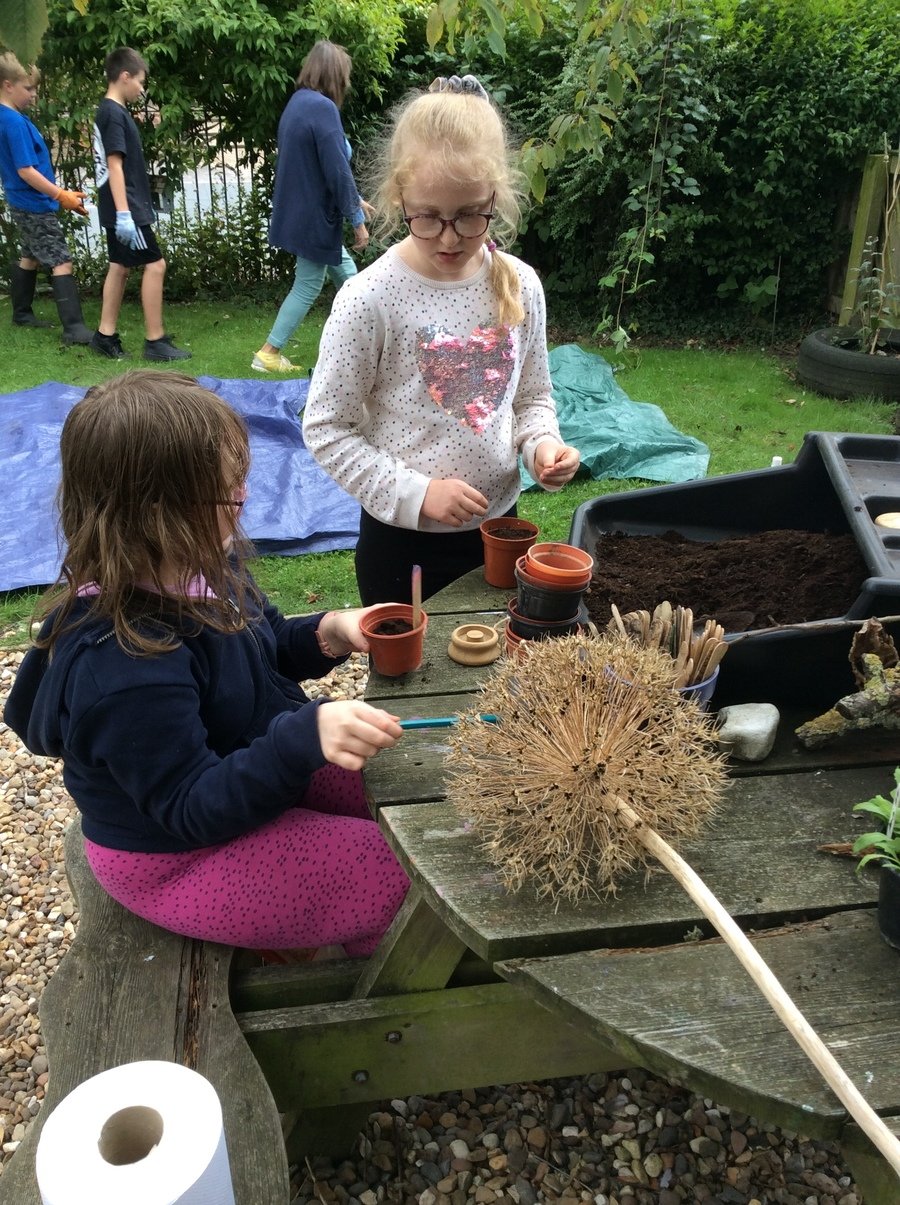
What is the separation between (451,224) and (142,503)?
1059 mm

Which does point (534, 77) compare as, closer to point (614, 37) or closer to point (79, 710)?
point (614, 37)

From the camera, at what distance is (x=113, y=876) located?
165 centimetres

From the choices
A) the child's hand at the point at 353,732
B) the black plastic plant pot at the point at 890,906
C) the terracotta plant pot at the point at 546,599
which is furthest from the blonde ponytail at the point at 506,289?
the black plastic plant pot at the point at 890,906

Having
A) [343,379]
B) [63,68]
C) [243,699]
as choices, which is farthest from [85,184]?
[243,699]

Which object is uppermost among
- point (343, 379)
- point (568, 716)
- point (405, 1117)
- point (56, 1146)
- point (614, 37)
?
point (614, 37)

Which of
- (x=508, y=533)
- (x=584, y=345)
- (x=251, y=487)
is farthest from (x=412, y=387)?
(x=584, y=345)

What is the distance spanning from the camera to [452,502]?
212cm

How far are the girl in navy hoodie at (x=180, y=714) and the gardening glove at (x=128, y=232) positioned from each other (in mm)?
6011

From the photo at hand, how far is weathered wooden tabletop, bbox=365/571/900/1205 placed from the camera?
1049 millimetres

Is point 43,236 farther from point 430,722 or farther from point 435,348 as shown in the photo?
point 430,722

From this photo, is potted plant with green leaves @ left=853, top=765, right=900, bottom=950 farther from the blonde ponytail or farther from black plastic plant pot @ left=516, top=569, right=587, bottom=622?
the blonde ponytail

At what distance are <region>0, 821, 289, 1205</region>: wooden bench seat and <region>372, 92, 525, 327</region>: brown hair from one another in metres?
1.65

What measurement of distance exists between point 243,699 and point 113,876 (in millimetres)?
393

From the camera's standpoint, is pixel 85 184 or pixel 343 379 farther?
pixel 85 184
